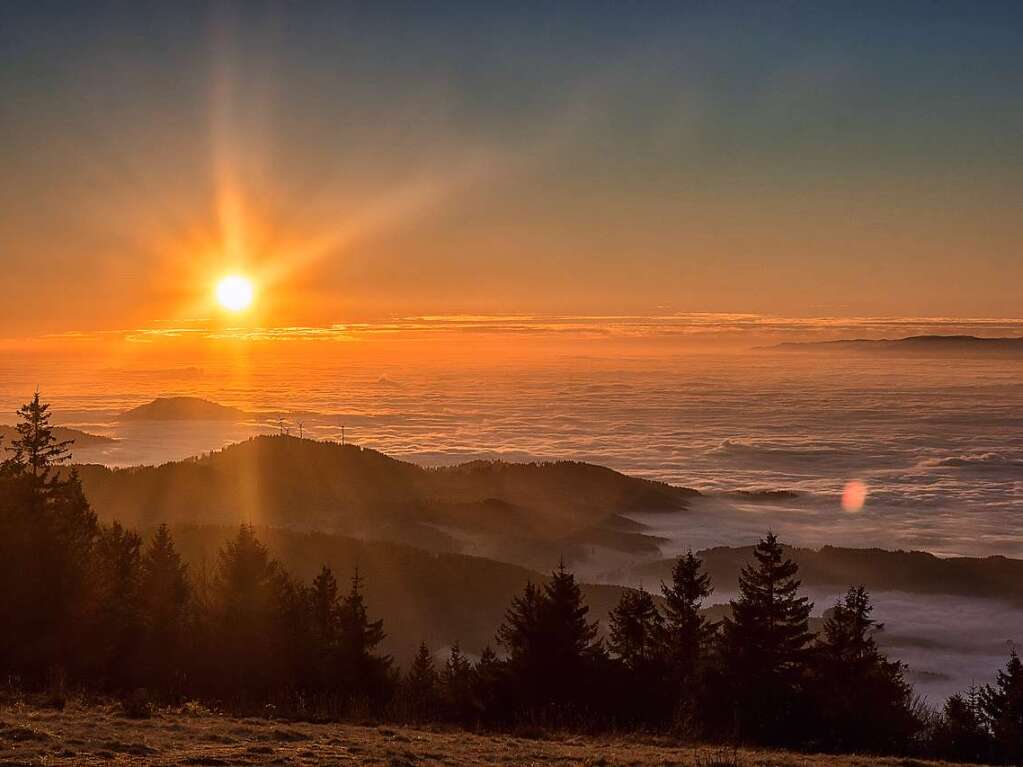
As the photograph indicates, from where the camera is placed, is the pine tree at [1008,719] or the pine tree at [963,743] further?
the pine tree at [1008,719]

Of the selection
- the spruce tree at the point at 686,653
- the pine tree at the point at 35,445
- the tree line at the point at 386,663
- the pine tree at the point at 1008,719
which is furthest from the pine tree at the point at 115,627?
the pine tree at the point at 1008,719

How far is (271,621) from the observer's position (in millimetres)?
29859

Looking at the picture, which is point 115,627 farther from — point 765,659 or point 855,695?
point 855,695

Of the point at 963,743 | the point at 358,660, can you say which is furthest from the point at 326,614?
the point at 963,743

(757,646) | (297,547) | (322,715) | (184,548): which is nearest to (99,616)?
(322,715)

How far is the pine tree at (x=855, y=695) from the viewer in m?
19.0

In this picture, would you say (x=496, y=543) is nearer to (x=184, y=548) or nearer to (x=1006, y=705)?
(x=184, y=548)

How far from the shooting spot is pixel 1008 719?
91.7 feet

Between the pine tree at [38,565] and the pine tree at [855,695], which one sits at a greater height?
the pine tree at [38,565]

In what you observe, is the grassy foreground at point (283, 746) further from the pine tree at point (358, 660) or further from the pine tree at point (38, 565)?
the pine tree at point (358, 660)

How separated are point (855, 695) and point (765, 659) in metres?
5.03

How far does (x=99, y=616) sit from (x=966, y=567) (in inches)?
6863

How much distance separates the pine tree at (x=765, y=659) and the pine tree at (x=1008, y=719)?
5.00 m

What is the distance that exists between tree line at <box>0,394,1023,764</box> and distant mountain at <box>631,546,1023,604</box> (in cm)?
14020
